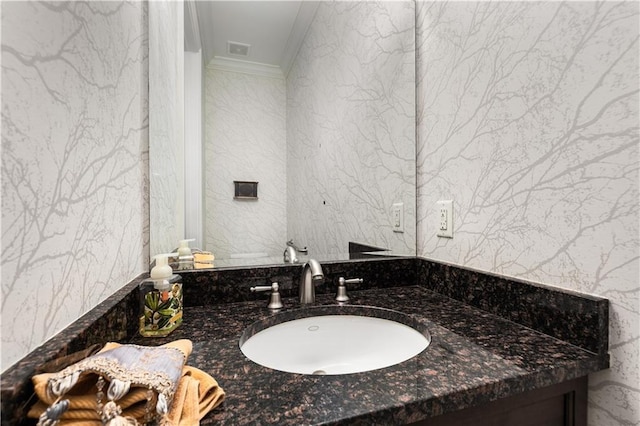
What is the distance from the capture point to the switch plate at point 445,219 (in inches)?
42.1

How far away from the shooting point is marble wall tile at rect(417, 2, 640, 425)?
2.01 ft

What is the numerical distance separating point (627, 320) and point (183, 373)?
31.0 inches

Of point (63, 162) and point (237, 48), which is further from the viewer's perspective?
point (237, 48)

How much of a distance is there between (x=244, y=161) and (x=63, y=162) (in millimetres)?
618

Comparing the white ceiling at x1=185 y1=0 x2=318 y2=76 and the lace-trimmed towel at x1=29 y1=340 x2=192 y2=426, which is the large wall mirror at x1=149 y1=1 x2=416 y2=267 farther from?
the lace-trimmed towel at x1=29 y1=340 x2=192 y2=426

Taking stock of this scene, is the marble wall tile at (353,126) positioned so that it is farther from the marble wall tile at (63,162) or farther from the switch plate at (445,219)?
the marble wall tile at (63,162)

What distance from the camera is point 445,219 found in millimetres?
1093

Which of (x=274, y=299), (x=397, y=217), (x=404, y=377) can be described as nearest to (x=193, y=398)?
(x=404, y=377)

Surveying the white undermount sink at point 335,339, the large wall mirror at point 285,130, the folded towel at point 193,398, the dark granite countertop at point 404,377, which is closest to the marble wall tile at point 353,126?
the large wall mirror at point 285,130

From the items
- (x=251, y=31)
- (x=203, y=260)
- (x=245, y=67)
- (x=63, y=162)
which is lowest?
(x=203, y=260)

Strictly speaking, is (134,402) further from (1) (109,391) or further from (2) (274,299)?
(2) (274,299)

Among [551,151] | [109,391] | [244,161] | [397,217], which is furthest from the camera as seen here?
[397,217]

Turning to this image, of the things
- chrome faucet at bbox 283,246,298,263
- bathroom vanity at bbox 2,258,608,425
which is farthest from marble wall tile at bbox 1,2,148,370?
chrome faucet at bbox 283,246,298,263

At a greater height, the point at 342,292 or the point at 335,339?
the point at 342,292
